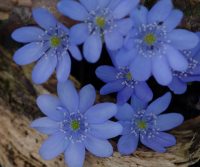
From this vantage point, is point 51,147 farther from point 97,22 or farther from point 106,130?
point 97,22

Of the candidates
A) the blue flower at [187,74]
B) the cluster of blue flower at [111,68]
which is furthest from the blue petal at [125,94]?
the blue flower at [187,74]

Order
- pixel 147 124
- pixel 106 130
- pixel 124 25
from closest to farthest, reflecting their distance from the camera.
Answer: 1. pixel 124 25
2. pixel 106 130
3. pixel 147 124

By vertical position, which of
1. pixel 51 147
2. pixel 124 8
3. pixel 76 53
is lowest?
pixel 51 147

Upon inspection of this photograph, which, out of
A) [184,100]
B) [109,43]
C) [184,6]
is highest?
[184,6]

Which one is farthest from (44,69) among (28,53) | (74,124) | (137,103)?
(137,103)

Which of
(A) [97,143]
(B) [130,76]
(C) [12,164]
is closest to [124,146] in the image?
(A) [97,143]

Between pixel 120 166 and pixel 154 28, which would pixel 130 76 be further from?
pixel 120 166
